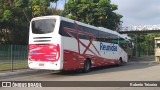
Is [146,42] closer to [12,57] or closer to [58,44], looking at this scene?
[12,57]

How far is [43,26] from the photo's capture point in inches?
762

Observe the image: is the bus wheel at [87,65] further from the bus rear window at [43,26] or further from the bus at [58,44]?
the bus rear window at [43,26]

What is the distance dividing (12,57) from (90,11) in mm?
21113

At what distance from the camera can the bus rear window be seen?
62.3ft

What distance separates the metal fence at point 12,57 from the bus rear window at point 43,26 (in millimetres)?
3192

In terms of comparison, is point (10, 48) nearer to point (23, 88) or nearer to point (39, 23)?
point (39, 23)

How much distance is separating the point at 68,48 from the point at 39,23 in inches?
95.0

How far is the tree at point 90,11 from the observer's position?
40.9 metres

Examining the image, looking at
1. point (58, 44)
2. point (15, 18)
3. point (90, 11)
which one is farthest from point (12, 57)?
point (90, 11)

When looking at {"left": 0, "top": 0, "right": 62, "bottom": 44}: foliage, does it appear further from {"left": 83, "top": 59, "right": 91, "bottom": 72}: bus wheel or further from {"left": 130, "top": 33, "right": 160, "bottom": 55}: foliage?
{"left": 130, "top": 33, "right": 160, "bottom": 55}: foliage

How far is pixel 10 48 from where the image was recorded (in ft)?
71.8

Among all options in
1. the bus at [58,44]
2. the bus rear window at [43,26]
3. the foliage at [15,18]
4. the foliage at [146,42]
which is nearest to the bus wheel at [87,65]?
A: the bus at [58,44]

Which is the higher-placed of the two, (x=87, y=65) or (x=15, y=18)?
(x=15, y=18)

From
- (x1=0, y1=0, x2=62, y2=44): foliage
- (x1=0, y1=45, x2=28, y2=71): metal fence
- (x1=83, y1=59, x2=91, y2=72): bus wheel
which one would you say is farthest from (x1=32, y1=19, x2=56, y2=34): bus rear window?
(x1=0, y1=0, x2=62, y2=44): foliage
